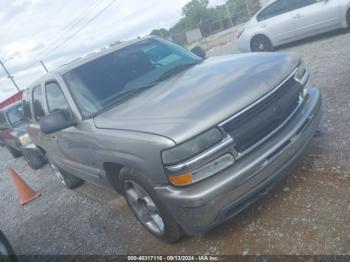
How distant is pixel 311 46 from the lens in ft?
29.6

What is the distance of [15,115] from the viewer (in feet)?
33.8

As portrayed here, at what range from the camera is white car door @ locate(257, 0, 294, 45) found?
9492mm

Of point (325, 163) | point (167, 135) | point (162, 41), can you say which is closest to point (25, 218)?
point (162, 41)

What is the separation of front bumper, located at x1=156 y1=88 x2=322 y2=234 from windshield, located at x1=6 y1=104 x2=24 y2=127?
8.75 m

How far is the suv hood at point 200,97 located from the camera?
257cm

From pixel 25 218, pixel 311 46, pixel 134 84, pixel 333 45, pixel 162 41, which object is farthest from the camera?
pixel 311 46

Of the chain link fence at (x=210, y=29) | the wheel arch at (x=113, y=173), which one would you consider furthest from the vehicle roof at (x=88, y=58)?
the chain link fence at (x=210, y=29)

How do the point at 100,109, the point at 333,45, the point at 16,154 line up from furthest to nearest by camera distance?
the point at 16,154, the point at 333,45, the point at 100,109

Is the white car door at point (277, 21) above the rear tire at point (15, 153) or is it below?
above

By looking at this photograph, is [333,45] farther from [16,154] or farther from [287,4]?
[16,154]

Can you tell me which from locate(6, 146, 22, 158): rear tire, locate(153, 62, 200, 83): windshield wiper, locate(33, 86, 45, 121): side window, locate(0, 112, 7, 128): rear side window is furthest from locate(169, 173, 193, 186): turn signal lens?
locate(6, 146, 22, 158): rear tire

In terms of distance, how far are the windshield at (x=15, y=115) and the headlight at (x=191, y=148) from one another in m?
8.79

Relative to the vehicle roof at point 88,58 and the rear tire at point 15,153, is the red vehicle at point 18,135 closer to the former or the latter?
the rear tire at point 15,153

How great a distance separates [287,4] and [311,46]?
5.06 ft
